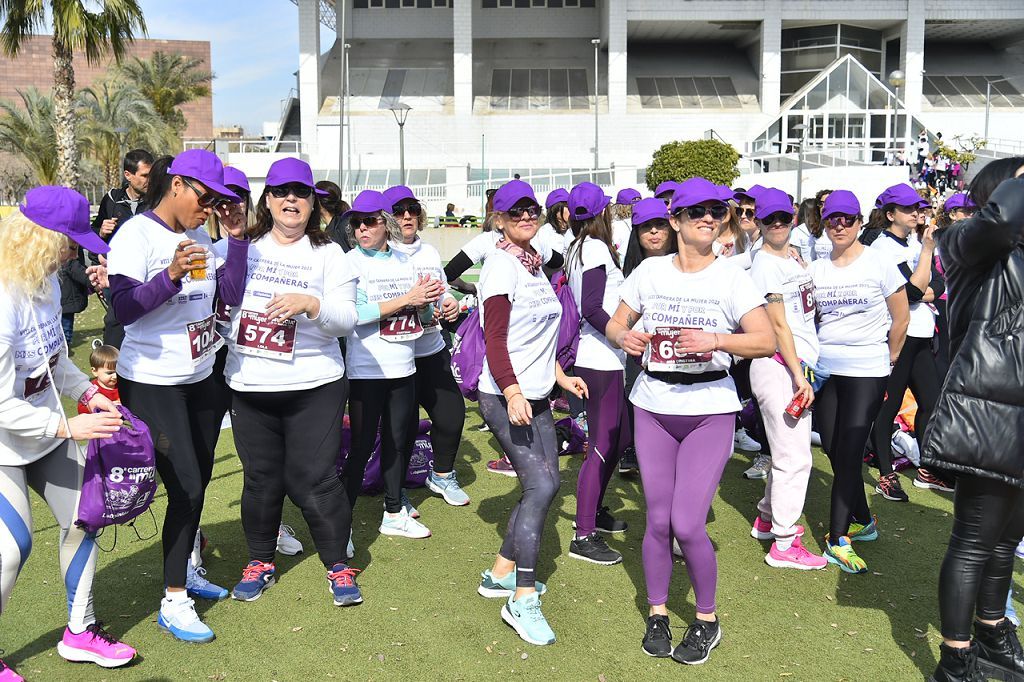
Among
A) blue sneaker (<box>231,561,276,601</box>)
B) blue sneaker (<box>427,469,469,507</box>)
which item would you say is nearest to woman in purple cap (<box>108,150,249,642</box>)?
blue sneaker (<box>231,561,276,601</box>)

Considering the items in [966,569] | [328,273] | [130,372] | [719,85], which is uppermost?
[719,85]

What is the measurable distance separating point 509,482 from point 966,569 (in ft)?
12.3

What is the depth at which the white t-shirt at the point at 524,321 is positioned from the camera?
13.8ft

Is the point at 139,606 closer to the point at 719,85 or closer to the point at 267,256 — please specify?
the point at 267,256

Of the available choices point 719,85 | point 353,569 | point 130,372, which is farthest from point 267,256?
point 719,85

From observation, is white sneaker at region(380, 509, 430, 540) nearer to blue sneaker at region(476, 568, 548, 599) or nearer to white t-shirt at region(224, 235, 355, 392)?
blue sneaker at region(476, 568, 548, 599)

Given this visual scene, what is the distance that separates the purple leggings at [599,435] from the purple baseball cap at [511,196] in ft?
4.42

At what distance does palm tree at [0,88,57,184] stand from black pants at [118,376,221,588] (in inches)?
1595

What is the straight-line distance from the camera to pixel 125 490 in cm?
370

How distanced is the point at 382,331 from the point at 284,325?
1129 mm

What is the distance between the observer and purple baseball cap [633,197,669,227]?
5.05 m

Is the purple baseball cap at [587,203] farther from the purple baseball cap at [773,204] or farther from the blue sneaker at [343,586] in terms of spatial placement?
the blue sneaker at [343,586]

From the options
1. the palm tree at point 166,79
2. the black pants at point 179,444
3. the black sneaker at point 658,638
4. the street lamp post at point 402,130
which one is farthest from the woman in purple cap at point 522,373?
the palm tree at point 166,79

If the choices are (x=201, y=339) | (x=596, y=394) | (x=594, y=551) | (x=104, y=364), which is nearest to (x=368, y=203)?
(x=201, y=339)
